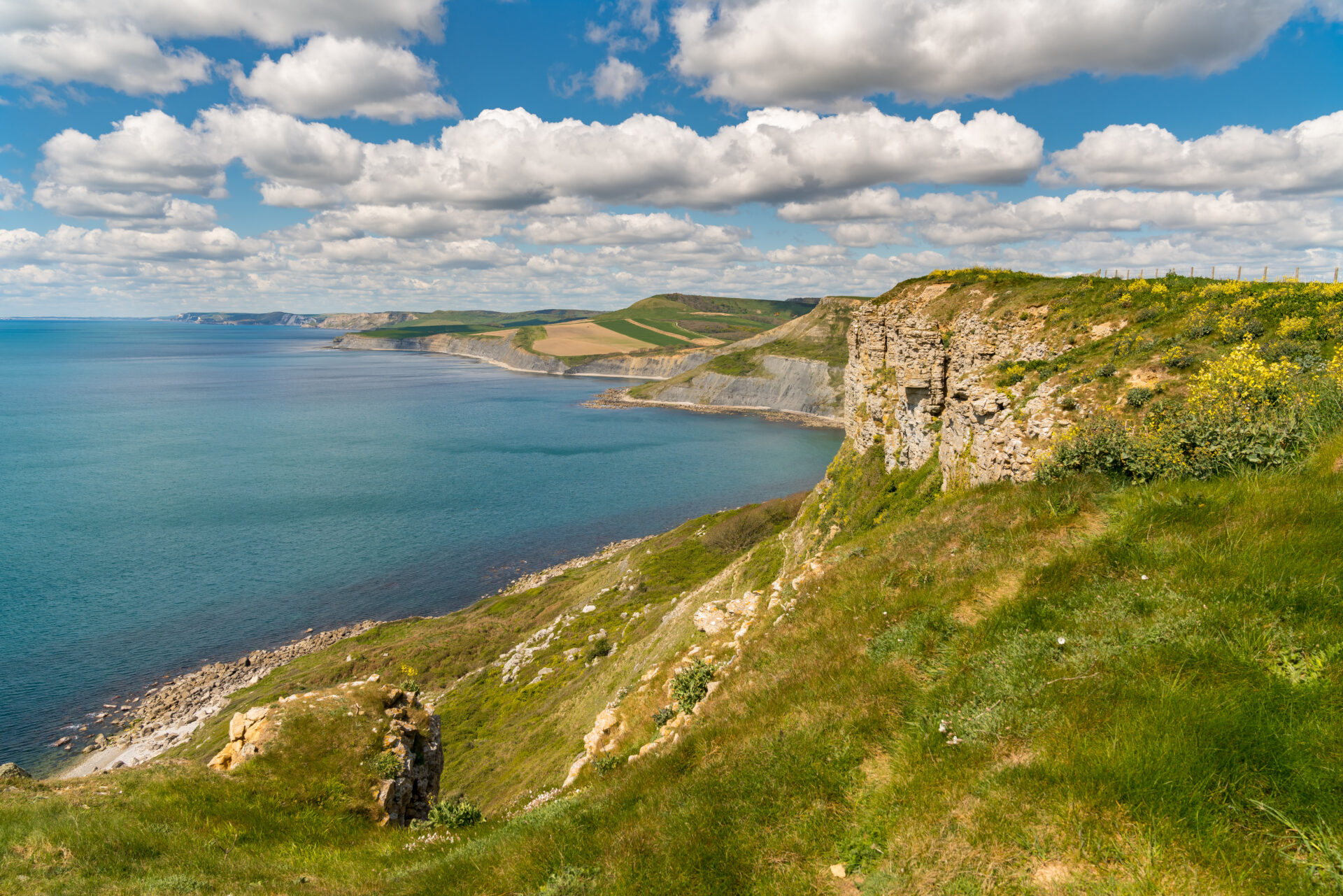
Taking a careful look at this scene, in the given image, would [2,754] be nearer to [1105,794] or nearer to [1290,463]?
[1105,794]

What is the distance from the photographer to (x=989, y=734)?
307 inches

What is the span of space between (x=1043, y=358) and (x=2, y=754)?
206ft

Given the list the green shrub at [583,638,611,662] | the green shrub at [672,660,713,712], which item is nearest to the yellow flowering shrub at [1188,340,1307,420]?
the green shrub at [672,660,713,712]

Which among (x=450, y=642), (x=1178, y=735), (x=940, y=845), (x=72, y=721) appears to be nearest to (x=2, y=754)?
(x=72, y=721)

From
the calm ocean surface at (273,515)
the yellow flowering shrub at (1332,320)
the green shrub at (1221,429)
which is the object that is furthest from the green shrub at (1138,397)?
the calm ocean surface at (273,515)

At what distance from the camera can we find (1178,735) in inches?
252

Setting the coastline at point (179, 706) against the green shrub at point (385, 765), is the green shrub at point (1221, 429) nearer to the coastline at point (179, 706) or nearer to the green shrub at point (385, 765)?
the green shrub at point (385, 765)

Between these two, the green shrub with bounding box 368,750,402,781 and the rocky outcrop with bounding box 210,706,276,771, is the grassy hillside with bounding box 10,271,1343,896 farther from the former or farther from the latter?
the rocky outcrop with bounding box 210,706,276,771

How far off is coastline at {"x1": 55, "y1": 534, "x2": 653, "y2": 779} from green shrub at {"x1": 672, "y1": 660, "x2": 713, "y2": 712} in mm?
36521

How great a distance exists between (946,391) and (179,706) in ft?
184

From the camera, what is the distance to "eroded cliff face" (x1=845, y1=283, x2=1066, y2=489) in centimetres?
1689

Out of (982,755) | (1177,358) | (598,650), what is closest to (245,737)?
(982,755)

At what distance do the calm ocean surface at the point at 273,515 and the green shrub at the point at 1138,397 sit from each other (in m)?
58.5

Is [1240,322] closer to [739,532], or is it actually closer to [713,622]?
[713,622]
